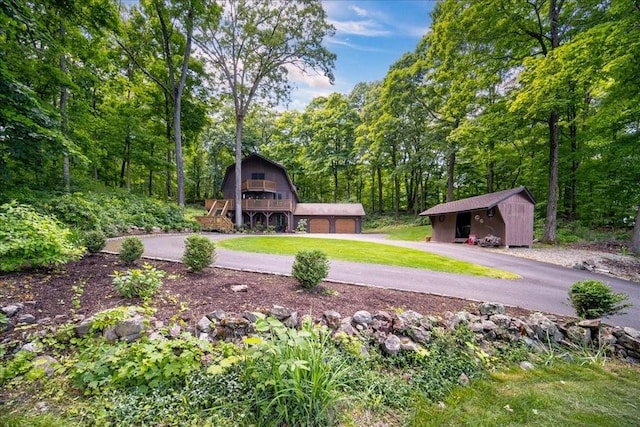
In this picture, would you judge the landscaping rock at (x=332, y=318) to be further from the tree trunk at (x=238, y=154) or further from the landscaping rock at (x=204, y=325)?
the tree trunk at (x=238, y=154)

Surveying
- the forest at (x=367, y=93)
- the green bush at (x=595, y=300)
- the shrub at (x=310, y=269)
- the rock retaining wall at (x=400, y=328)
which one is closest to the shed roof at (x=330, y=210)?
the forest at (x=367, y=93)

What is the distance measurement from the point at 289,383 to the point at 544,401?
2580 mm

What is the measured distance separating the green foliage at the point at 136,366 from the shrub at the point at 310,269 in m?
2.24

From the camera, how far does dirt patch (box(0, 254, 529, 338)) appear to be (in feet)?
11.7

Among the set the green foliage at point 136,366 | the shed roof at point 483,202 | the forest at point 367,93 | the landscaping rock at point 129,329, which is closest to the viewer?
the green foliage at point 136,366

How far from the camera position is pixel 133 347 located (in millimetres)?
2514

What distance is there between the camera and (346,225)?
86.6 feet

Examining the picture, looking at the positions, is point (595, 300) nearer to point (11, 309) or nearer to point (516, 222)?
point (11, 309)

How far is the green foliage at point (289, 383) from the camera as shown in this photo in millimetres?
2090

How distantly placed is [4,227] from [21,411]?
360cm

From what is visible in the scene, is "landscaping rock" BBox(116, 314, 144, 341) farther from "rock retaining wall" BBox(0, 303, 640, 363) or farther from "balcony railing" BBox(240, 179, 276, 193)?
"balcony railing" BBox(240, 179, 276, 193)

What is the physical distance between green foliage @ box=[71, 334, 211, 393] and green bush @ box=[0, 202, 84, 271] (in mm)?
2822

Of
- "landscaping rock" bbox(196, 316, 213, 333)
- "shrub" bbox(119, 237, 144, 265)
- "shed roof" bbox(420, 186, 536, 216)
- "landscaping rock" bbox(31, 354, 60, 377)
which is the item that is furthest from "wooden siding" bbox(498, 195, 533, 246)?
"landscaping rock" bbox(31, 354, 60, 377)

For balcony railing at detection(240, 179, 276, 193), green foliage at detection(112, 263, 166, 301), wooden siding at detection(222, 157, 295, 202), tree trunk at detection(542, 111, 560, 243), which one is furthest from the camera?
wooden siding at detection(222, 157, 295, 202)
